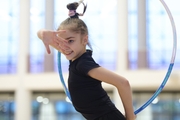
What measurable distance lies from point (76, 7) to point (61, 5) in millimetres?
8871

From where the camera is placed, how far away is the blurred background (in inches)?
421

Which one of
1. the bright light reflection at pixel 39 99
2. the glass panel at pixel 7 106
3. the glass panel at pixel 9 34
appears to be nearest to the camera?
the glass panel at pixel 9 34

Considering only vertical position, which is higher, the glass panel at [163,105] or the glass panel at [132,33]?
the glass panel at [132,33]

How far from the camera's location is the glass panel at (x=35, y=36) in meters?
11.8

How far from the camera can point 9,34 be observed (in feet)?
39.9

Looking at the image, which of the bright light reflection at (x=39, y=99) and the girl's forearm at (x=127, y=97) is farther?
the bright light reflection at (x=39, y=99)

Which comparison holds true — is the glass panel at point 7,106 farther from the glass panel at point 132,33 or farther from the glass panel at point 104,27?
the glass panel at point 132,33

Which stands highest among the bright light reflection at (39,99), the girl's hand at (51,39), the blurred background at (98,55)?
the girl's hand at (51,39)

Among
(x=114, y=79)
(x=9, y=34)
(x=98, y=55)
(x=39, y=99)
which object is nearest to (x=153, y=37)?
(x=98, y=55)

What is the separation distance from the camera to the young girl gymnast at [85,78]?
220 cm

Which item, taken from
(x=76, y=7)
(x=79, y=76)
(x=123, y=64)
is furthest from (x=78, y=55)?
(x=123, y=64)

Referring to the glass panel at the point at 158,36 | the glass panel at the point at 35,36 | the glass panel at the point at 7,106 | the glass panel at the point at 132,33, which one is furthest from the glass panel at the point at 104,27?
the glass panel at the point at 7,106

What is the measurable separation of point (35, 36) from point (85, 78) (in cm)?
976

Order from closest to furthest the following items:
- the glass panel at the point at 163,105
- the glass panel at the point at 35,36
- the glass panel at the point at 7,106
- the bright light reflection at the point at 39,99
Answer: the glass panel at the point at 163,105 → the glass panel at the point at 35,36 → the bright light reflection at the point at 39,99 → the glass panel at the point at 7,106
